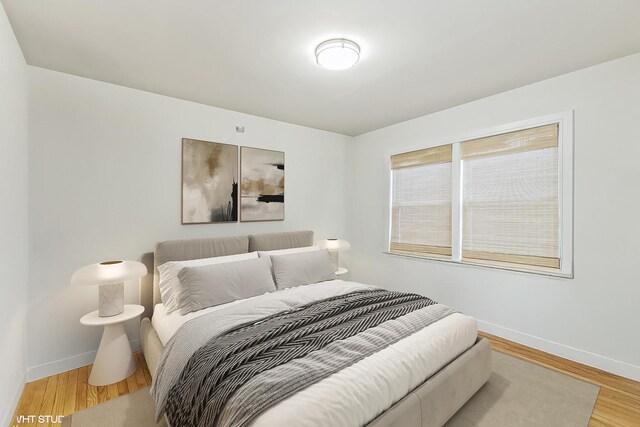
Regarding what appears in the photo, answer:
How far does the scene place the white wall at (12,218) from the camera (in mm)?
1736

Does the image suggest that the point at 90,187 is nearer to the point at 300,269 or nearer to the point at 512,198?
the point at 300,269

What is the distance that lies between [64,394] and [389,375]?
2.38 m

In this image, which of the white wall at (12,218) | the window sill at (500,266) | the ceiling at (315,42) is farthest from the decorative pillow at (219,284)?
the window sill at (500,266)

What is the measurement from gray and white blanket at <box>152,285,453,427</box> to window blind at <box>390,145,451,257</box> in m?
1.49

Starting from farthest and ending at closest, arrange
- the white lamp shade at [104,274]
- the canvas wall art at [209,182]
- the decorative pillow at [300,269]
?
the canvas wall art at [209,182] < the decorative pillow at [300,269] < the white lamp shade at [104,274]

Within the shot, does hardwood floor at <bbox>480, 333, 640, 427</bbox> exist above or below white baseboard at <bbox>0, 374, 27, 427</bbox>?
below

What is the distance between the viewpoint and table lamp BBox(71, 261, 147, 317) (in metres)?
2.20

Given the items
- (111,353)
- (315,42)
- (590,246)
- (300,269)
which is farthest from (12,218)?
(590,246)

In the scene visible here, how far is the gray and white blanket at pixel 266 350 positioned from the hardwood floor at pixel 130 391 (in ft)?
2.42

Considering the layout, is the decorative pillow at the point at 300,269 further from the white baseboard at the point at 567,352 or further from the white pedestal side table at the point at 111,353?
the white baseboard at the point at 567,352

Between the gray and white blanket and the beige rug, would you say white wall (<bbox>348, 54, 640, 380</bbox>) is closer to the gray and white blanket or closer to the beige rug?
the beige rug

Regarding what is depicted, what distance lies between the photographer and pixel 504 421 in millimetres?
1854

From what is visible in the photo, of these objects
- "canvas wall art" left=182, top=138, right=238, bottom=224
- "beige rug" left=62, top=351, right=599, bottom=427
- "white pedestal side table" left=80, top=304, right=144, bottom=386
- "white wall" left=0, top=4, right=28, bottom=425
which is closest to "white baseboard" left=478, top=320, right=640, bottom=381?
"beige rug" left=62, top=351, right=599, bottom=427

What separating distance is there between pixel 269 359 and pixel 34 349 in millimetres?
2244
